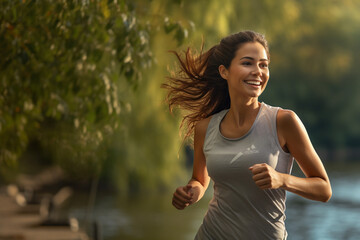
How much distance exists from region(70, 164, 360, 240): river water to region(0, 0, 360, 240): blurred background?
50 millimetres

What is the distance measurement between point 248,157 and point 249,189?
5.2 inches

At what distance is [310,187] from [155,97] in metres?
Answer: 10.7

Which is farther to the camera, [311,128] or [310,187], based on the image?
[311,128]

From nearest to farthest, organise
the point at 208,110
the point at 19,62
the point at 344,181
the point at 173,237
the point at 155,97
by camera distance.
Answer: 1. the point at 208,110
2. the point at 19,62
3. the point at 155,97
4. the point at 173,237
5. the point at 344,181

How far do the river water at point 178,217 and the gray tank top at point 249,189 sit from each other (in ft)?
42.7

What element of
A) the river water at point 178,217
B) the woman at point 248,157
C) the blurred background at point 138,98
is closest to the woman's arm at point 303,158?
the woman at point 248,157

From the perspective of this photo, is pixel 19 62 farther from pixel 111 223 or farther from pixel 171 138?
pixel 111 223

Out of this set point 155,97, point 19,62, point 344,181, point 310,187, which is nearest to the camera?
point 310,187

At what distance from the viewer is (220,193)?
3264 mm

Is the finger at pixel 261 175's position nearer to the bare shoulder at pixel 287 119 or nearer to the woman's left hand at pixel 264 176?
the woman's left hand at pixel 264 176

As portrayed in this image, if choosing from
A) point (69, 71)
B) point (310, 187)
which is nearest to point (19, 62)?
point (69, 71)

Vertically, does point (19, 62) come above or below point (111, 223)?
below

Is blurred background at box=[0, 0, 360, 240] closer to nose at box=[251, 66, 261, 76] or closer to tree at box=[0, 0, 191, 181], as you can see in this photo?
tree at box=[0, 0, 191, 181]

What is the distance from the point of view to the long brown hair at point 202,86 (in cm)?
376
